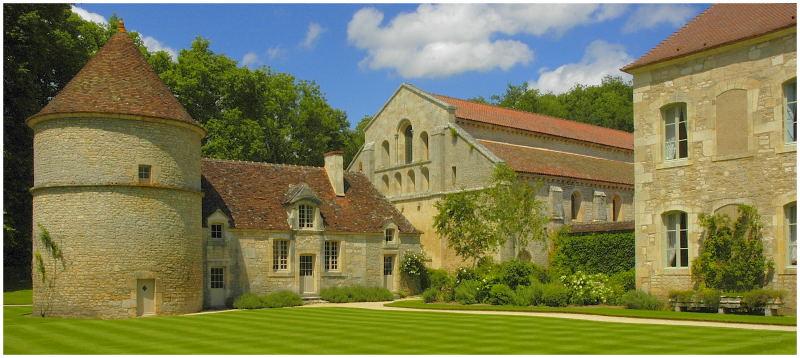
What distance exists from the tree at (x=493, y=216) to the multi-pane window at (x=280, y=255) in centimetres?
665

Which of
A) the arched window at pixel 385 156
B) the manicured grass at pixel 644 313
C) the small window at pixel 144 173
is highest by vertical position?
the arched window at pixel 385 156

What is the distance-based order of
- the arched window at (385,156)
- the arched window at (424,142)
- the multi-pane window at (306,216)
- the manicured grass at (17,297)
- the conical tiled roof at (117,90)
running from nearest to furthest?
the conical tiled roof at (117,90) → the manicured grass at (17,297) → the multi-pane window at (306,216) → the arched window at (424,142) → the arched window at (385,156)

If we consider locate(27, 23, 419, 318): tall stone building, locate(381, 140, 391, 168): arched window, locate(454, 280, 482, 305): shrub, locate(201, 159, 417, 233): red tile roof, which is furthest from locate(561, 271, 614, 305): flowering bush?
locate(381, 140, 391, 168): arched window

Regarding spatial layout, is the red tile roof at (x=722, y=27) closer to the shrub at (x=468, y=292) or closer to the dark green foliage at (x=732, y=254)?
the dark green foliage at (x=732, y=254)

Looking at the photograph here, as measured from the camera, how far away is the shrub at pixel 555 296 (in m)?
27.6

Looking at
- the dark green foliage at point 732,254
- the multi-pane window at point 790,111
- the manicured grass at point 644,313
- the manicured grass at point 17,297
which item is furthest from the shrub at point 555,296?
the manicured grass at point 17,297

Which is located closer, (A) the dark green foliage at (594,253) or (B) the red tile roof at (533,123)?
(A) the dark green foliage at (594,253)

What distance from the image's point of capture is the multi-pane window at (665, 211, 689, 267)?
26.2m

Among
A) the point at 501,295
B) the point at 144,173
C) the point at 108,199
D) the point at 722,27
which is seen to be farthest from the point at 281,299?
the point at 722,27

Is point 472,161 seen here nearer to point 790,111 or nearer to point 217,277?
point 217,277

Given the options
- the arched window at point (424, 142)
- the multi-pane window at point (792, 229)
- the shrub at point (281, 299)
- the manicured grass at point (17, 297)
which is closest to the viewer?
the multi-pane window at point (792, 229)

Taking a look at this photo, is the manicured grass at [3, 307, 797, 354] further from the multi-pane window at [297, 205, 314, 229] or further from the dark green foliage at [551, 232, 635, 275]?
the dark green foliage at [551, 232, 635, 275]

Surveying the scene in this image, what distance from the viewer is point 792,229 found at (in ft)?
77.2

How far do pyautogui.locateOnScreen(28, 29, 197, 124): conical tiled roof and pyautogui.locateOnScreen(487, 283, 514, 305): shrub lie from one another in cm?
1210
